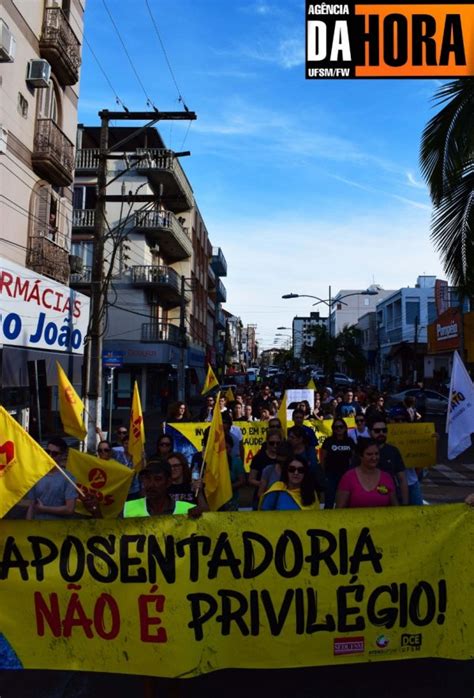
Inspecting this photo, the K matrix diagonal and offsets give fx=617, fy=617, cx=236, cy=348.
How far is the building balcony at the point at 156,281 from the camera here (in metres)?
34.5

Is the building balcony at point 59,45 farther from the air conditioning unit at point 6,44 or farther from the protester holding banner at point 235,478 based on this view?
the protester holding banner at point 235,478

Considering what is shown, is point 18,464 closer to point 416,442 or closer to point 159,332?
point 416,442

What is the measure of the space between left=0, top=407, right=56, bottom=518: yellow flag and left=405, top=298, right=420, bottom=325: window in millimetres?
53603

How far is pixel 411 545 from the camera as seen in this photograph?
3.99 m

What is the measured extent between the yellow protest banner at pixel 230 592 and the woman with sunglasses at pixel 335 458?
3.78 metres

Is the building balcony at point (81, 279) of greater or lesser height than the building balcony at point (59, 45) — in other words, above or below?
below

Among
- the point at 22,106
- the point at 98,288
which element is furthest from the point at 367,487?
the point at 22,106

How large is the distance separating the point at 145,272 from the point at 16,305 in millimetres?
21602

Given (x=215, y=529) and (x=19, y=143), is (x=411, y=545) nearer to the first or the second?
(x=215, y=529)

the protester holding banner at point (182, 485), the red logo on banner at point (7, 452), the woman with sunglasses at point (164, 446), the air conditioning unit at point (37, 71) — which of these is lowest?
the protester holding banner at point (182, 485)

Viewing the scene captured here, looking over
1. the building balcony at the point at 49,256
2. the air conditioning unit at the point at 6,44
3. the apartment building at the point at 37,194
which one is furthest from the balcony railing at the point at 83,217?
the air conditioning unit at the point at 6,44

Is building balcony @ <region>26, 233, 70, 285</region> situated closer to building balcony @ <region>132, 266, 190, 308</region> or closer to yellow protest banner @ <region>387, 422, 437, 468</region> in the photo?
yellow protest banner @ <region>387, 422, 437, 468</region>

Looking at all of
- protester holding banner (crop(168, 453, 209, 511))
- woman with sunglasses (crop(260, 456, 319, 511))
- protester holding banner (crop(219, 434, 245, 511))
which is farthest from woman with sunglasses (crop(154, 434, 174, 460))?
woman with sunglasses (crop(260, 456, 319, 511))

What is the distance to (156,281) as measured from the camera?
34938 millimetres
